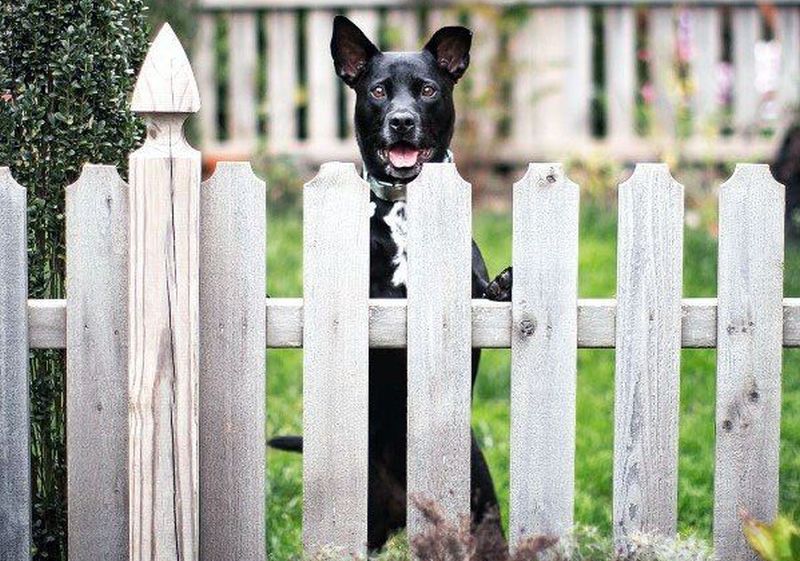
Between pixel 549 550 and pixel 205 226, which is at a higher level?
pixel 205 226

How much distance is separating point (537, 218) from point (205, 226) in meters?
0.77

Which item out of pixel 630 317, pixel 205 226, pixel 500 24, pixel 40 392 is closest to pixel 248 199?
pixel 205 226

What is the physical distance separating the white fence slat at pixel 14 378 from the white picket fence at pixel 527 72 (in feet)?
21.3

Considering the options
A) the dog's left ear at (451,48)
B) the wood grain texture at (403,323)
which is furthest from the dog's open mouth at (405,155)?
the wood grain texture at (403,323)

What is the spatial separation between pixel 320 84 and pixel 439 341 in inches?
263

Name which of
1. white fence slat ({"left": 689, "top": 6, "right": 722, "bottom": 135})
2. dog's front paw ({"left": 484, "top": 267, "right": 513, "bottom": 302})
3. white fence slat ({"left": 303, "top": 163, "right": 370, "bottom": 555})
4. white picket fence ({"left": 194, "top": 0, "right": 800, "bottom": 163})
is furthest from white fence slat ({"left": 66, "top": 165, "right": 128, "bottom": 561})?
A: white fence slat ({"left": 689, "top": 6, "right": 722, "bottom": 135})

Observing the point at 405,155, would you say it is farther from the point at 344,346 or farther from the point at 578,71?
the point at 578,71

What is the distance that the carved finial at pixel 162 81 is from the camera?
9.83 feet

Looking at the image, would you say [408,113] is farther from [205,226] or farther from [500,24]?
[500,24]

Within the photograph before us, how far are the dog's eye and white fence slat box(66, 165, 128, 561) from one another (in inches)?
39.5

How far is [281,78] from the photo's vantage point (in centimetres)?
974

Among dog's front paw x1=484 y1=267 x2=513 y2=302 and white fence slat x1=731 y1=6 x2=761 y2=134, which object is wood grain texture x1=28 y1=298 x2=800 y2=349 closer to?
dog's front paw x1=484 y1=267 x2=513 y2=302

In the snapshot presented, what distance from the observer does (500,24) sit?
9.55 meters

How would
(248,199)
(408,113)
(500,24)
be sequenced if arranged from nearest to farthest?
(248,199) < (408,113) < (500,24)
